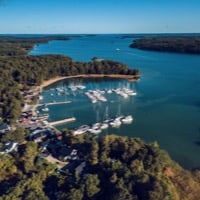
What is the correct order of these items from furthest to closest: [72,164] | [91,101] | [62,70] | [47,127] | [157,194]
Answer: [62,70] < [91,101] < [47,127] < [72,164] < [157,194]

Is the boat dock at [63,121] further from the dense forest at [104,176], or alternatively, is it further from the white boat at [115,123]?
the dense forest at [104,176]

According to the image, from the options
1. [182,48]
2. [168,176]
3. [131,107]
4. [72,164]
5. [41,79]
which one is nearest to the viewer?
[168,176]

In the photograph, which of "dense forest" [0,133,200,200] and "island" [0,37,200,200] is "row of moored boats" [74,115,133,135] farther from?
"dense forest" [0,133,200,200]

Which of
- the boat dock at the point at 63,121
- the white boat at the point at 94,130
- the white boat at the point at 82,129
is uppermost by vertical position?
the white boat at the point at 82,129

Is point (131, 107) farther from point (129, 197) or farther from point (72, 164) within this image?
point (129, 197)

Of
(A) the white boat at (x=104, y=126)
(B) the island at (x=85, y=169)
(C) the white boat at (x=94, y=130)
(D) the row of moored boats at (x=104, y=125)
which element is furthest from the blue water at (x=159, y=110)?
(B) the island at (x=85, y=169)

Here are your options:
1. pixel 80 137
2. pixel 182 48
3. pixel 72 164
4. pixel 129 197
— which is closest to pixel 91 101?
pixel 80 137
